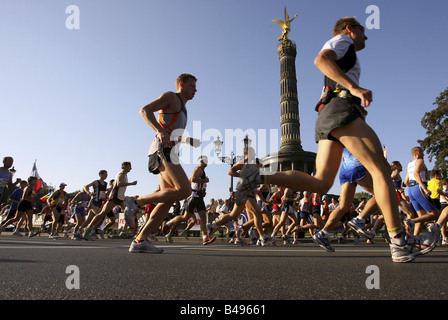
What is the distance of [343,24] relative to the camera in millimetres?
3127

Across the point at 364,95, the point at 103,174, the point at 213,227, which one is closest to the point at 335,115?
the point at 364,95

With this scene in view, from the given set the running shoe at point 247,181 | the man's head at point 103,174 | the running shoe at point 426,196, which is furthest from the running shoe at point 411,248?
the man's head at point 103,174

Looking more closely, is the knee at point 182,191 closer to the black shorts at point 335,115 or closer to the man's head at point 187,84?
the man's head at point 187,84

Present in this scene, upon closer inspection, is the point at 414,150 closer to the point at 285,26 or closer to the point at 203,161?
the point at 203,161

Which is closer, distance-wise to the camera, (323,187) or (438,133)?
(323,187)

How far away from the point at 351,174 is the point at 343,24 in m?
1.78

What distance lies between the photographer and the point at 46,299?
1.39 meters

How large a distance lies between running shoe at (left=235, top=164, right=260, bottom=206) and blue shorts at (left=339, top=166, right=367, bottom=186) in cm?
165

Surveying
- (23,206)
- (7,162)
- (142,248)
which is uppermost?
(7,162)

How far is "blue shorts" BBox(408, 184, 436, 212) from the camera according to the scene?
679 cm

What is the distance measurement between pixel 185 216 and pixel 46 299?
273 inches

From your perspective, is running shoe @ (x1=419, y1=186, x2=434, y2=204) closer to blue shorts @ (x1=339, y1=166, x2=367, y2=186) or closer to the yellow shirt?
the yellow shirt

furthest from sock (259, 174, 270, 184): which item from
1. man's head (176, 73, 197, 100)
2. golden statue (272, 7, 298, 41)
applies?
golden statue (272, 7, 298, 41)

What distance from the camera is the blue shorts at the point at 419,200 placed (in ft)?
22.3
